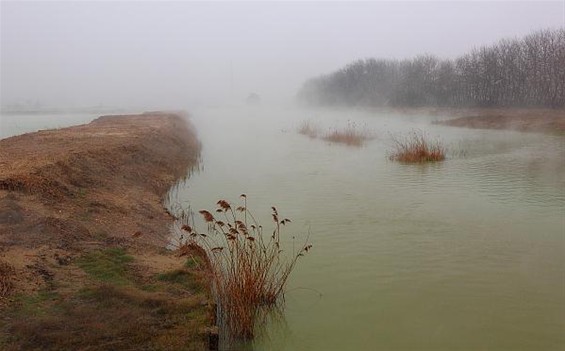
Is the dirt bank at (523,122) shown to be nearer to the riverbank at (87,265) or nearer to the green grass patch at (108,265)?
the riverbank at (87,265)

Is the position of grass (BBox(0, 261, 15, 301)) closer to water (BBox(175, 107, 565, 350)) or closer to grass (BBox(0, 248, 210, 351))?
grass (BBox(0, 248, 210, 351))

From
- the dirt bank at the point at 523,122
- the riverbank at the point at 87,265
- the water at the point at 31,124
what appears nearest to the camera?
the riverbank at the point at 87,265


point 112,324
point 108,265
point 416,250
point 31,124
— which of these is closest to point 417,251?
point 416,250

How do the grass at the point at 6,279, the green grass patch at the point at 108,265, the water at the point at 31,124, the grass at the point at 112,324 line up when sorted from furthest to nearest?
the water at the point at 31,124, the green grass patch at the point at 108,265, the grass at the point at 6,279, the grass at the point at 112,324

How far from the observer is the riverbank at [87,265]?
4234 mm

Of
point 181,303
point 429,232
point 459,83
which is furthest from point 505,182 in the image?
point 459,83

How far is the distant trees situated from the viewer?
132ft

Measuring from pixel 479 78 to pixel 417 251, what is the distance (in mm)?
45122

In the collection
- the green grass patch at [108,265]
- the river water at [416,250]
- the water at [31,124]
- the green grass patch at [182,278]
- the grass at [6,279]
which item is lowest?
the river water at [416,250]

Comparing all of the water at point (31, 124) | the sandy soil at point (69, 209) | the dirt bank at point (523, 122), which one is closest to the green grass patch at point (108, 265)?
the sandy soil at point (69, 209)

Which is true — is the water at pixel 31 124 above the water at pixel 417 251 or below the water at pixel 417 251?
above

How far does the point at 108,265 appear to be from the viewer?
19.6ft

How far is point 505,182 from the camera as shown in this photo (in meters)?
12.4

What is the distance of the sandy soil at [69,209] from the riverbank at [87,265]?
0.07ft
